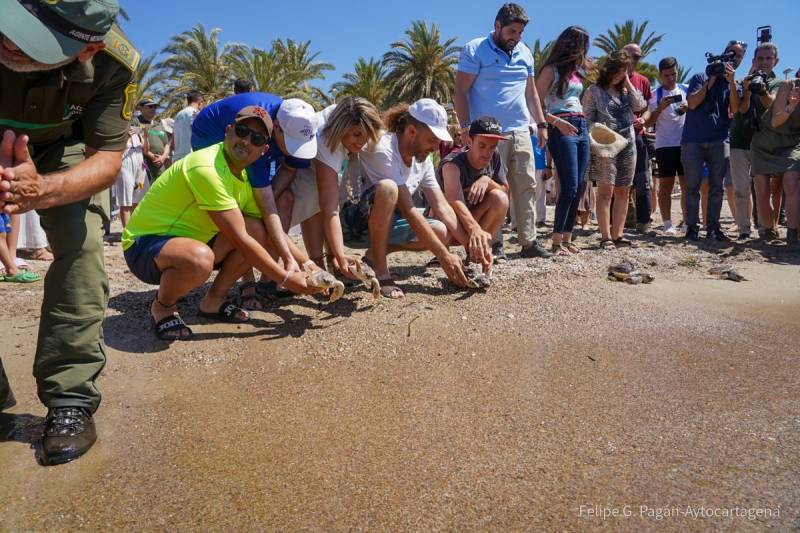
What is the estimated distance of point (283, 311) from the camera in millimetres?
3641

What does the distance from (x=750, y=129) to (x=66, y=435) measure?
21.2 feet

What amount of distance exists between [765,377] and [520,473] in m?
1.41

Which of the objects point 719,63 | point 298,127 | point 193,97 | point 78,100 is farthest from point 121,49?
point 719,63

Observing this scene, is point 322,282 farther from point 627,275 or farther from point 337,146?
point 627,275

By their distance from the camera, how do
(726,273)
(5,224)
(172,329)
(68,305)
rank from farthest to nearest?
(5,224) → (726,273) → (172,329) → (68,305)

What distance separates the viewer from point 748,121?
233 inches

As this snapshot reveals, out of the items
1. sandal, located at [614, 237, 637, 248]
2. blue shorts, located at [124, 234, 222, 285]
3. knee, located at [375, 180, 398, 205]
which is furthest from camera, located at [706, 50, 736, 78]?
blue shorts, located at [124, 234, 222, 285]

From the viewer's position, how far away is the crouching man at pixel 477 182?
13.4ft

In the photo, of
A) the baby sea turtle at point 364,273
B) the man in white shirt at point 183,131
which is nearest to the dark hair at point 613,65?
the baby sea turtle at point 364,273

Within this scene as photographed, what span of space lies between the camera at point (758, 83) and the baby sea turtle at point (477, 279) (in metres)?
3.68

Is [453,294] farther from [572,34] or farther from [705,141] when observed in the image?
[705,141]

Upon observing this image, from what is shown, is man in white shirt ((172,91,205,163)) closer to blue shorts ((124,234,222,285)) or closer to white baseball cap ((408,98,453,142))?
blue shorts ((124,234,222,285))

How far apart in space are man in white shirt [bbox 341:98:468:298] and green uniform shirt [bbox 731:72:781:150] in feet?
12.5

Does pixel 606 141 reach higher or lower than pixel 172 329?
higher
